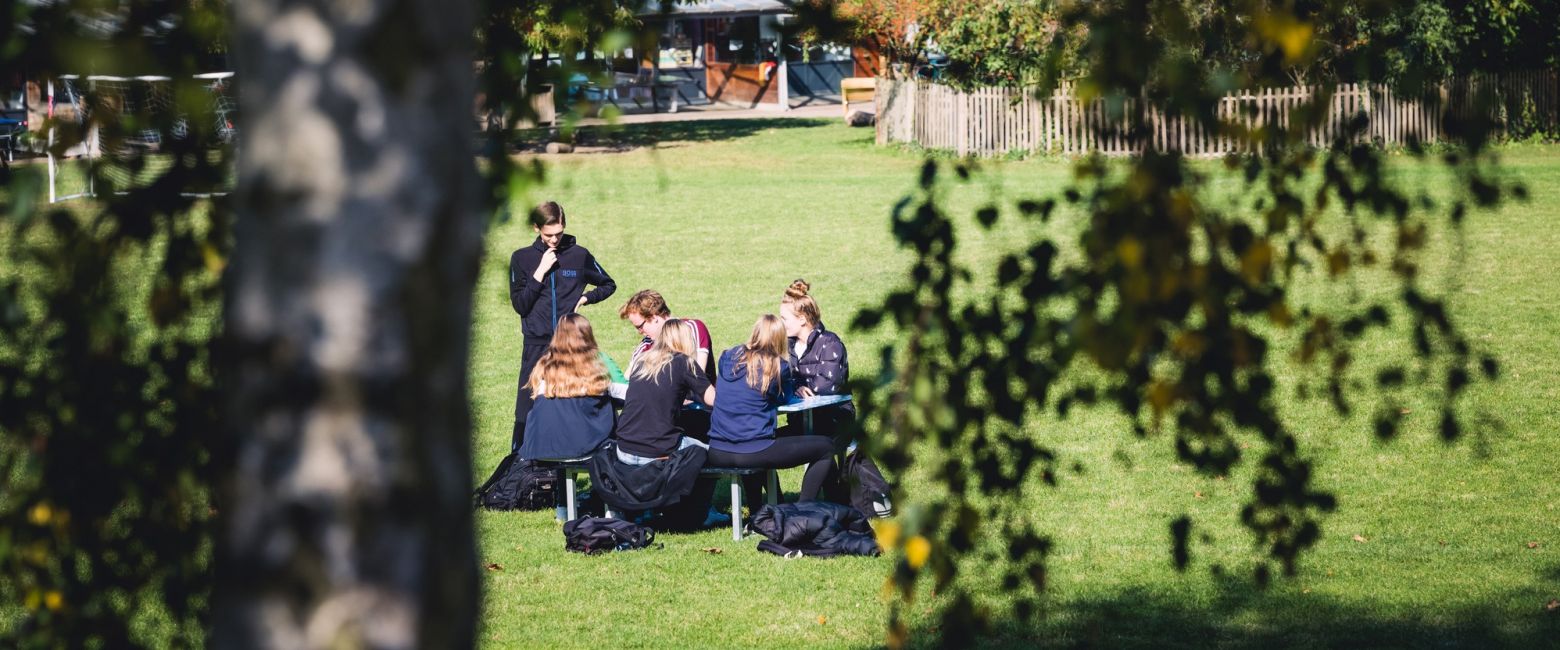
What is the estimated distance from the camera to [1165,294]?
254 cm

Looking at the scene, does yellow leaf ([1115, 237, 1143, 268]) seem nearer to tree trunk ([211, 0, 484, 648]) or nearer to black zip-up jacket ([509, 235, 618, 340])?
tree trunk ([211, 0, 484, 648])

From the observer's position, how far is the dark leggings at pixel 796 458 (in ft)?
27.7

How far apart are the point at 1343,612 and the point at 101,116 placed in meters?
5.88

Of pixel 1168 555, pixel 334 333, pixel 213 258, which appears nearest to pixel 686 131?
pixel 1168 555

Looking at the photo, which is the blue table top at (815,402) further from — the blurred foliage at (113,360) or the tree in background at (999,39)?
the tree in background at (999,39)

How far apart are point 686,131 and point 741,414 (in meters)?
31.1

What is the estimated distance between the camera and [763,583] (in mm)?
7629

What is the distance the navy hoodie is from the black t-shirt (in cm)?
25

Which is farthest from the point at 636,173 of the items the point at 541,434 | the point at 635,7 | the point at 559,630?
the point at 635,7

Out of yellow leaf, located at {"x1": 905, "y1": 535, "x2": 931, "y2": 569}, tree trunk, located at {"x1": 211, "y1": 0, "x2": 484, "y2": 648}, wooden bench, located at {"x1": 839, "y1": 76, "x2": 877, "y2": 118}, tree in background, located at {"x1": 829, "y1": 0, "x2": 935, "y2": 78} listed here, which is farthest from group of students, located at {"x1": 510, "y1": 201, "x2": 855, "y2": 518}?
wooden bench, located at {"x1": 839, "y1": 76, "x2": 877, "y2": 118}

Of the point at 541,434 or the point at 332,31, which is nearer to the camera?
the point at 332,31

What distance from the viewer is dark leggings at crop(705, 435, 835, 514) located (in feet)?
27.7

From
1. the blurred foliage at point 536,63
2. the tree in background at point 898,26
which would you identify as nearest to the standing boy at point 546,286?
the blurred foliage at point 536,63

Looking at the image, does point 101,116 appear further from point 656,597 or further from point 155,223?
point 656,597
